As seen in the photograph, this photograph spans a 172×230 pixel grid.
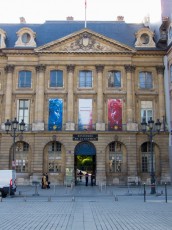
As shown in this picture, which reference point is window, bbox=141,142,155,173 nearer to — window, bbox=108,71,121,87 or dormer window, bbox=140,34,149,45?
window, bbox=108,71,121,87

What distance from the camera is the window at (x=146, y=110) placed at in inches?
1626

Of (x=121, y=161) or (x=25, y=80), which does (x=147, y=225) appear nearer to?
(x=121, y=161)

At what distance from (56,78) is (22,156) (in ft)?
32.9

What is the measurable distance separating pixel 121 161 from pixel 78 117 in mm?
7119

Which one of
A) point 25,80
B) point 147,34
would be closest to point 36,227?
point 25,80

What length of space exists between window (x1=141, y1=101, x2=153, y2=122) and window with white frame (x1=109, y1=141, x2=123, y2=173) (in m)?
4.58

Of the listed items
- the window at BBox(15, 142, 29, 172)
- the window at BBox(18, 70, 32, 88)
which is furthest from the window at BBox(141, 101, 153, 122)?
the window at BBox(15, 142, 29, 172)

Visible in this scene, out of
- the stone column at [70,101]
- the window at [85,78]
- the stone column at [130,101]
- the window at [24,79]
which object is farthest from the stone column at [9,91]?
the stone column at [130,101]

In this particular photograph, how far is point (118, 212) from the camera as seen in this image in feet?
51.4

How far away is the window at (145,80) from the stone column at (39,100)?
11.8 m

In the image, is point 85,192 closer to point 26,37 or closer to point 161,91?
point 161,91

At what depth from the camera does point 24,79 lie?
137 feet

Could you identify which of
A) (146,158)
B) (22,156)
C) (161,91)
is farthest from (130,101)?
(22,156)

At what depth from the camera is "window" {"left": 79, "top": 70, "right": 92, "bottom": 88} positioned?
4159cm
